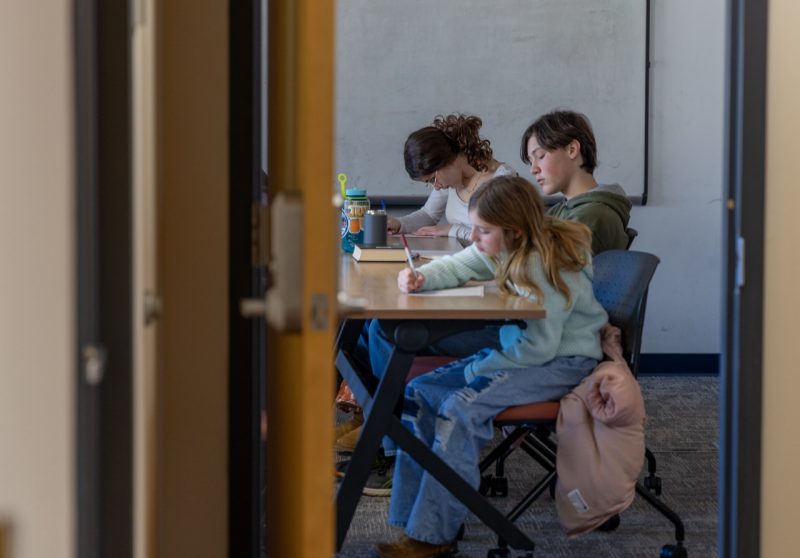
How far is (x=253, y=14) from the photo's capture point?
2004 millimetres

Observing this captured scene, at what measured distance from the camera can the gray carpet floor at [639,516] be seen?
3.23 m

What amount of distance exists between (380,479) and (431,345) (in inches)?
35.6

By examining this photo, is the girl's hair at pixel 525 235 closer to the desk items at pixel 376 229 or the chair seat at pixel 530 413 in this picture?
the chair seat at pixel 530 413

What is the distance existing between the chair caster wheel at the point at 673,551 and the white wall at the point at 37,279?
2011 millimetres

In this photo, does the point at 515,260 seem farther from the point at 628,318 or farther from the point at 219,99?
the point at 219,99

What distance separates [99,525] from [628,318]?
6.18 feet

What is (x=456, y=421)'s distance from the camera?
2902 mm

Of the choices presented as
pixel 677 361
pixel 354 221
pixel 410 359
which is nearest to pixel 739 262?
pixel 410 359

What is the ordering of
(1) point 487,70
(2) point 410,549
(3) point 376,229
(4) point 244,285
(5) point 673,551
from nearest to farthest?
(4) point 244,285 < (2) point 410,549 < (5) point 673,551 < (3) point 376,229 < (1) point 487,70

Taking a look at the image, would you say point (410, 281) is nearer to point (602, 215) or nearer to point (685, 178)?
point (602, 215)

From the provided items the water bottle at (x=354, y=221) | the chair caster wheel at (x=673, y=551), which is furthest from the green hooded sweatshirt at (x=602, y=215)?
the chair caster wheel at (x=673, y=551)

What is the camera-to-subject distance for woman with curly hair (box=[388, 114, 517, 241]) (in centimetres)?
441

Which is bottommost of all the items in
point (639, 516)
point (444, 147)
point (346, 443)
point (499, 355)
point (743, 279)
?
point (639, 516)

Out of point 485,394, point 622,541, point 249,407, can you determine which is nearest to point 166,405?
point 249,407
